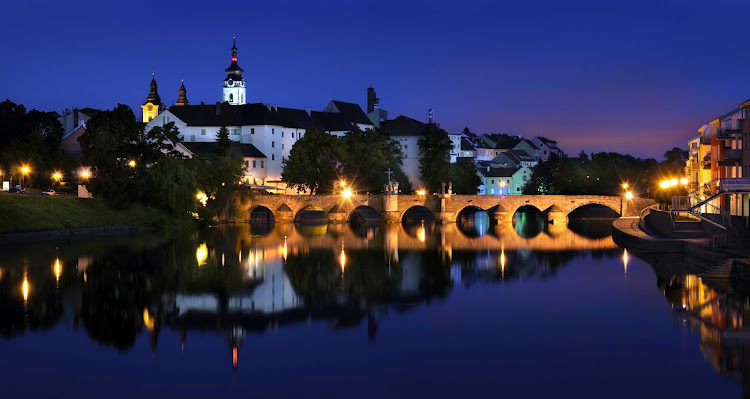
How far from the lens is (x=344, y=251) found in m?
50.7

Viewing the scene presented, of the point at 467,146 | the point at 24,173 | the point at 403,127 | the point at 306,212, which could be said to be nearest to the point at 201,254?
the point at 24,173

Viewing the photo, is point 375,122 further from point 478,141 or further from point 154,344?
point 154,344

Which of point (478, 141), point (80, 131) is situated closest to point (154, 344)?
point (80, 131)

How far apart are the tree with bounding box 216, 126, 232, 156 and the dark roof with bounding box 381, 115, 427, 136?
1045 inches

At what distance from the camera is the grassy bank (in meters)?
55.3

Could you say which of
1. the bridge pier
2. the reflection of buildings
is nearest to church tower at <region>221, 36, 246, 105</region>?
the bridge pier

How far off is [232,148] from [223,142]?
55.3 inches

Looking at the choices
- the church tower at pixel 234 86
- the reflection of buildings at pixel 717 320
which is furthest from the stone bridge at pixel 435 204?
the church tower at pixel 234 86

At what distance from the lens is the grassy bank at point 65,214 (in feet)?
181

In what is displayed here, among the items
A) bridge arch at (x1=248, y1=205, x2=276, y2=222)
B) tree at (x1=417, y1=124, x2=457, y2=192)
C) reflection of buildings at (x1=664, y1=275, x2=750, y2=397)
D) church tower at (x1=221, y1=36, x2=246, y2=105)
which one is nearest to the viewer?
reflection of buildings at (x1=664, y1=275, x2=750, y2=397)

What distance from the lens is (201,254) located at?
4731 centimetres

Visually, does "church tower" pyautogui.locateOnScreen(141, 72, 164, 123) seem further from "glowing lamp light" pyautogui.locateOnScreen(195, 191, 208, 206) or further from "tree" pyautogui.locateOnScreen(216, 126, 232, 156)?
"glowing lamp light" pyautogui.locateOnScreen(195, 191, 208, 206)

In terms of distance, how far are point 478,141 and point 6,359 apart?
158 metres

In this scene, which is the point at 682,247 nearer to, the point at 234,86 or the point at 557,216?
the point at 557,216
